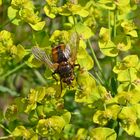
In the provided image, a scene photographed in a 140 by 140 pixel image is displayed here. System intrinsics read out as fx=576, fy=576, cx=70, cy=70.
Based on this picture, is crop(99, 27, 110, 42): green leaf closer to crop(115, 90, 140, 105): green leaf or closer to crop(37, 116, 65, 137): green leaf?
crop(115, 90, 140, 105): green leaf

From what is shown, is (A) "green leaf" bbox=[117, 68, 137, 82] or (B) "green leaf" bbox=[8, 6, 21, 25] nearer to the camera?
(A) "green leaf" bbox=[117, 68, 137, 82]

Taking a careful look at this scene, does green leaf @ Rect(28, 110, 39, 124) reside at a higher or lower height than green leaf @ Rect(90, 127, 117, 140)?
higher

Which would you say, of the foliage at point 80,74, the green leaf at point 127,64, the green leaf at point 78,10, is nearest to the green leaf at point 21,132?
the foliage at point 80,74

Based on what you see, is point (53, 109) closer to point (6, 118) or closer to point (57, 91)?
point (57, 91)

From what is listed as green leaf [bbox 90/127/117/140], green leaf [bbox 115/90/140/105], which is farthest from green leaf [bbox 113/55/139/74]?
green leaf [bbox 90/127/117/140]

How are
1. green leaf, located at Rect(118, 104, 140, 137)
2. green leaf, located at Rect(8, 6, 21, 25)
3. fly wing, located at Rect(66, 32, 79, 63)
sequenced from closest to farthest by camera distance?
green leaf, located at Rect(118, 104, 140, 137) < fly wing, located at Rect(66, 32, 79, 63) < green leaf, located at Rect(8, 6, 21, 25)

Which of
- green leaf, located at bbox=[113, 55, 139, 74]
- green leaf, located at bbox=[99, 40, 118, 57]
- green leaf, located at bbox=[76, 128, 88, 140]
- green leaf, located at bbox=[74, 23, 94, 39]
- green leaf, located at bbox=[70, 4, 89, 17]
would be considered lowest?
green leaf, located at bbox=[76, 128, 88, 140]

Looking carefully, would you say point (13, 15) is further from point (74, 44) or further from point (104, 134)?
point (104, 134)

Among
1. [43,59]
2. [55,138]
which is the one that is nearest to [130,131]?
[55,138]
